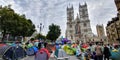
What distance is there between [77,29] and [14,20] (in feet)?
280

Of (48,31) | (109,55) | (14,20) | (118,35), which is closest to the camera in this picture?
(109,55)

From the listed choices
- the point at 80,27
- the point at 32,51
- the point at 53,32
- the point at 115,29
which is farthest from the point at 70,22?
the point at 32,51

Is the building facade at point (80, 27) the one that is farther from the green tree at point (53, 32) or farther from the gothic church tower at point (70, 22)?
the green tree at point (53, 32)

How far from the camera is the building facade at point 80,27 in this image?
116188 mm

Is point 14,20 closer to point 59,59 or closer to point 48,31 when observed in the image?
point 59,59

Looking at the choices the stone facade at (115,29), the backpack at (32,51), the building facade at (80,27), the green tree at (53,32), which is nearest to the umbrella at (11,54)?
the backpack at (32,51)

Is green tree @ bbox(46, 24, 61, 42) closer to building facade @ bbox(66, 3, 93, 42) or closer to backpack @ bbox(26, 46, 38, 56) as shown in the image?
building facade @ bbox(66, 3, 93, 42)

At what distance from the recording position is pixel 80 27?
12156 cm

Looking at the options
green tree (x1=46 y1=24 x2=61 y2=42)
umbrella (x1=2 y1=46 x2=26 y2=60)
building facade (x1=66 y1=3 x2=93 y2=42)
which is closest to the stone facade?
green tree (x1=46 y1=24 x2=61 y2=42)

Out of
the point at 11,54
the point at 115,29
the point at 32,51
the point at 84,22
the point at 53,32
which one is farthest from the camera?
the point at 84,22

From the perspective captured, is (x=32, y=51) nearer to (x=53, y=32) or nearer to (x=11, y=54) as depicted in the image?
(x=11, y=54)

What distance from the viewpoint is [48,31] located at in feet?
253

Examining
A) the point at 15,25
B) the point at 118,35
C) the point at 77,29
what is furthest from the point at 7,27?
the point at 77,29

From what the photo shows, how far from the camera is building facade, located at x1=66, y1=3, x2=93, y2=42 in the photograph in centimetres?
11619
